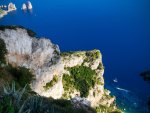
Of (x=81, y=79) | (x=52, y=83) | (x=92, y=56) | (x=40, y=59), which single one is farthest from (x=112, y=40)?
(x=40, y=59)

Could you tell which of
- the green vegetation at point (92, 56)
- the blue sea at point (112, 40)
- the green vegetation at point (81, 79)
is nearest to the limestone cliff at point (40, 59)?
the green vegetation at point (81, 79)

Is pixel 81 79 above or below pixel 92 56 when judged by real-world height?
below

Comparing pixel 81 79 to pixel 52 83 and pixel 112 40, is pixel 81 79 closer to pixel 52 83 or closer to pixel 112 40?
pixel 52 83

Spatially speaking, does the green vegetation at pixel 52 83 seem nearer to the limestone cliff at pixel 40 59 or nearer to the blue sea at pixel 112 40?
the limestone cliff at pixel 40 59

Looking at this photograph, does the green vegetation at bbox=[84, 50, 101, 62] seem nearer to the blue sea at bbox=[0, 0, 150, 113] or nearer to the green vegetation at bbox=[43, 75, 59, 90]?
the blue sea at bbox=[0, 0, 150, 113]

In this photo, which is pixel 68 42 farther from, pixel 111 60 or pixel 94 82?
pixel 94 82

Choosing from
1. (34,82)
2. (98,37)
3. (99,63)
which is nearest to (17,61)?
(34,82)
